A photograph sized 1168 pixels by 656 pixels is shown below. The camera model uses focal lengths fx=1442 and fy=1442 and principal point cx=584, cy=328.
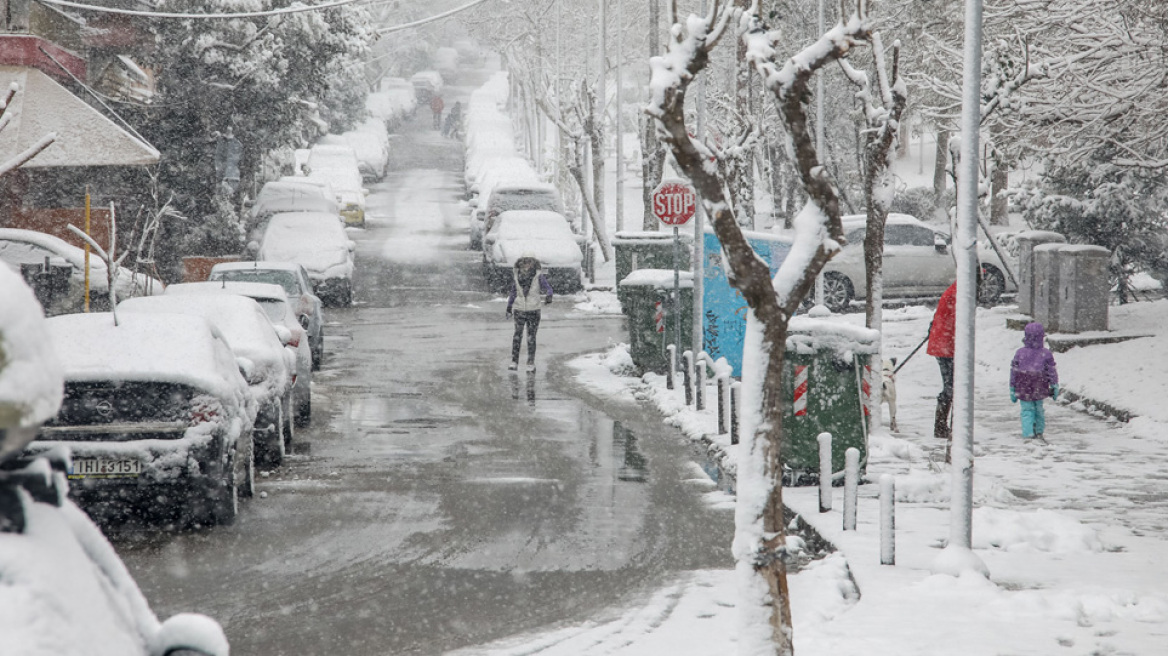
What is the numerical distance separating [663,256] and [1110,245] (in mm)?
7794

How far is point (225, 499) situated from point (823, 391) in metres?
4.79

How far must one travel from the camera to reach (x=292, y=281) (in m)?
19.8

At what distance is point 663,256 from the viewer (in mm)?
26016

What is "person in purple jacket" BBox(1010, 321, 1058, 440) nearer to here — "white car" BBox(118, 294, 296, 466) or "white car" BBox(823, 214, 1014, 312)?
"white car" BBox(118, 294, 296, 466)

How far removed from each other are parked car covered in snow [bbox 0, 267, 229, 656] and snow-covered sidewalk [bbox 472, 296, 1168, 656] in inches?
169

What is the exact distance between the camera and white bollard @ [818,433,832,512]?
1059 cm

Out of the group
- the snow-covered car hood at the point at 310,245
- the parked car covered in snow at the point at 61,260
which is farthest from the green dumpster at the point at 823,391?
the snow-covered car hood at the point at 310,245

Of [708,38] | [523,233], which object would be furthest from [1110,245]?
[708,38]

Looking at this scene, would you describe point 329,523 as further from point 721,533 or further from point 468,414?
point 468,414

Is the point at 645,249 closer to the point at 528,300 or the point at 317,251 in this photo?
the point at 317,251

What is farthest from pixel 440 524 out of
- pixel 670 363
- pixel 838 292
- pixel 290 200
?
pixel 290 200

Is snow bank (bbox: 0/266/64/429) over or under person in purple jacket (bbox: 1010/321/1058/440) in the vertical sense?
over

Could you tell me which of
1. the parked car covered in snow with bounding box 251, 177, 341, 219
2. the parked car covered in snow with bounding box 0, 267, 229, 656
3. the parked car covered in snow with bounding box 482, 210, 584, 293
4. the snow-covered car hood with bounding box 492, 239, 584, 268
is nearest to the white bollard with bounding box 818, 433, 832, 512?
the parked car covered in snow with bounding box 0, 267, 229, 656

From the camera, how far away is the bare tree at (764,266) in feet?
19.8
